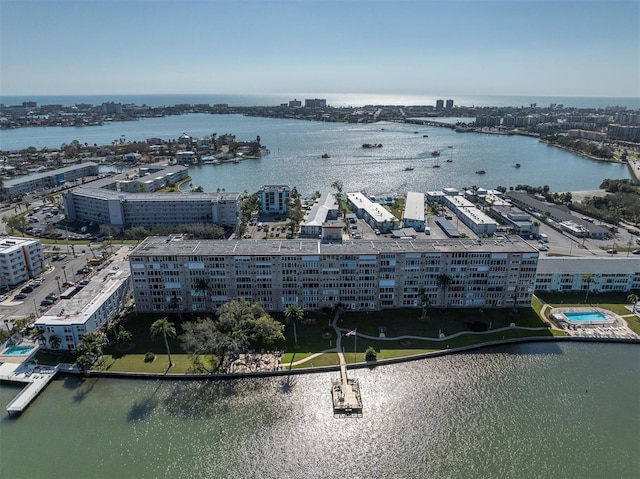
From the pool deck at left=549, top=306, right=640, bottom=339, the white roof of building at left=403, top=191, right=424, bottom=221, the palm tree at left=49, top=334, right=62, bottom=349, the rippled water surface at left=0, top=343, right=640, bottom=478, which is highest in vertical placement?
the white roof of building at left=403, top=191, right=424, bottom=221

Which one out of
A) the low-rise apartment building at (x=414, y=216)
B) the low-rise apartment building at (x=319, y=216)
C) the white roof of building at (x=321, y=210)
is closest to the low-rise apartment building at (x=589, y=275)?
the low-rise apartment building at (x=414, y=216)

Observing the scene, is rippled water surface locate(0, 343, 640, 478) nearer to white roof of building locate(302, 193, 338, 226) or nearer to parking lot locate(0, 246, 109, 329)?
parking lot locate(0, 246, 109, 329)

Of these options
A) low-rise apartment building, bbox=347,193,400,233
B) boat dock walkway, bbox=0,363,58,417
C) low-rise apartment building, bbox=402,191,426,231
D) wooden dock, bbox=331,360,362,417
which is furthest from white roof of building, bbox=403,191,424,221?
boat dock walkway, bbox=0,363,58,417

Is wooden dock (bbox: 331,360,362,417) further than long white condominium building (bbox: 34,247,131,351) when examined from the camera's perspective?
No

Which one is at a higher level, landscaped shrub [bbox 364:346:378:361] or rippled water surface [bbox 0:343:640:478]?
landscaped shrub [bbox 364:346:378:361]

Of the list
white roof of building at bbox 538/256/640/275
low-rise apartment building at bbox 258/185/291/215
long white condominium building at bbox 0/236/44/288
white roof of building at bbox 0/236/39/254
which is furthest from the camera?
low-rise apartment building at bbox 258/185/291/215

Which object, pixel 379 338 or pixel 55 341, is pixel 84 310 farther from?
pixel 379 338

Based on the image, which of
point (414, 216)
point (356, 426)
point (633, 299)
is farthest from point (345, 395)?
point (414, 216)

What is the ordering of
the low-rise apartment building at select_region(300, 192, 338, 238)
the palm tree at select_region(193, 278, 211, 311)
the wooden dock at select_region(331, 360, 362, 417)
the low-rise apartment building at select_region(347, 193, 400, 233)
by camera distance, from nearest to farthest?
1. the wooden dock at select_region(331, 360, 362, 417)
2. the palm tree at select_region(193, 278, 211, 311)
3. the low-rise apartment building at select_region(300, 192, 338, 238)
4. the low-rise apartment building at select_region(347, 193, 400, 233)
